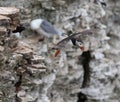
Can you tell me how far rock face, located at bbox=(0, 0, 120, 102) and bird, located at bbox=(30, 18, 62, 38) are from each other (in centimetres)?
14

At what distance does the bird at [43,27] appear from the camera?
184 inches

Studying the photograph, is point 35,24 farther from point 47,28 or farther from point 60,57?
point 60,57

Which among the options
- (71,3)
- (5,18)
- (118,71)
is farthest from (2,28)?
(118,71)

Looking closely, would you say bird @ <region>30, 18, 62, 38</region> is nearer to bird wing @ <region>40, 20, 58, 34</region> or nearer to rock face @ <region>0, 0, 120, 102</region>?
bird wing @ <region>40, 20, 58, 34</region>

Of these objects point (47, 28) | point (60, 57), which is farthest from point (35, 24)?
point (60, 57)

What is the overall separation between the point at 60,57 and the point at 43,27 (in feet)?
2.38

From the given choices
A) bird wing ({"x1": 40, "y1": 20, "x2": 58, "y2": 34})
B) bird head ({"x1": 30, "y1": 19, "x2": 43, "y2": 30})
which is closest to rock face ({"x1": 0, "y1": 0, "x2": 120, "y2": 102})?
bird head ({"x1": 30, "y1": 19, "x2": 43, "y2": 30})

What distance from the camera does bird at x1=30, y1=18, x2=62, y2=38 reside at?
15.4 feet

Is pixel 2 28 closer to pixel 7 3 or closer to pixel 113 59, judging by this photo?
pixel 7 3

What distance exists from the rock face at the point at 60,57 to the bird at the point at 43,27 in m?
0.14

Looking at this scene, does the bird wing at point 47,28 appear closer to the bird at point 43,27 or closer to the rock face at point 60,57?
the bird at point 43,27

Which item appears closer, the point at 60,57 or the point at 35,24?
the point at 35,24

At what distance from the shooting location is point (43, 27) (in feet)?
15.3

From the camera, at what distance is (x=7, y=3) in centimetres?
480
